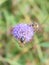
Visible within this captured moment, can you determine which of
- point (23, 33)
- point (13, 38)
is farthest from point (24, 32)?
point (13, 38)

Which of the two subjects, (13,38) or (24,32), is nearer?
(24,32)

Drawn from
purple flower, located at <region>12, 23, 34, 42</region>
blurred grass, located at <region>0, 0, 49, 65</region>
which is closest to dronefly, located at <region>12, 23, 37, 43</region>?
purple flower, located at <region>12, 23, 34, 42</region>

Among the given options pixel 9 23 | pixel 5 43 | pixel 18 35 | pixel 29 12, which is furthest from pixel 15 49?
pixel 18 35

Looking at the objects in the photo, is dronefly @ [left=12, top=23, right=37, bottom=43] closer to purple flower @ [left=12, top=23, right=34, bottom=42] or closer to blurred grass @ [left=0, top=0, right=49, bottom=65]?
purple flower @ [left=12, top=23, right=34, bottom=42]

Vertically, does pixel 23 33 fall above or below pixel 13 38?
below

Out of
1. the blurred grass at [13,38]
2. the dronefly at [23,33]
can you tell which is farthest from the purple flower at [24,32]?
the blurred grass at [13,38]

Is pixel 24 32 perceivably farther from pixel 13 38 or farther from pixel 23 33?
pixel 13 38

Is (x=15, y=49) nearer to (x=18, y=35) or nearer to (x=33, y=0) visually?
(x=33, y=0)

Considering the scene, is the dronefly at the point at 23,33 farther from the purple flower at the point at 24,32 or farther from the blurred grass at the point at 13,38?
the blurred grass at the point at 13,38

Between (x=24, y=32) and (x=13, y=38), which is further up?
(x=13, y=38)
